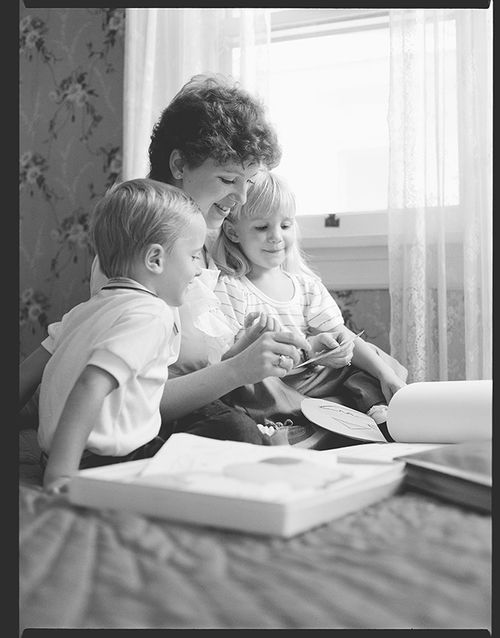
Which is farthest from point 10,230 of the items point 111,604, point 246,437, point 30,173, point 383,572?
point 30,173

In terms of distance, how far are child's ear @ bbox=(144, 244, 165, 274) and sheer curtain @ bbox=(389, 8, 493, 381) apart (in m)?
1.25

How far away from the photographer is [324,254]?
106 inches

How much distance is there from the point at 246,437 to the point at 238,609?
762mm

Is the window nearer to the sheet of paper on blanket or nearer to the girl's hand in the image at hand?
the girl's hand

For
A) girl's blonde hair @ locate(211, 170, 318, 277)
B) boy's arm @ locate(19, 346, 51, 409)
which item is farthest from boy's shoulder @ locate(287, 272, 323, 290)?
boy's arm @ locate(19, 346, 51, 409)

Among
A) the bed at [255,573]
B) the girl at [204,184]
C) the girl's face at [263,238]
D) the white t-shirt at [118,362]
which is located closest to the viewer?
the bed at [255,573]

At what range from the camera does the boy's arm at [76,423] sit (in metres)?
0.95

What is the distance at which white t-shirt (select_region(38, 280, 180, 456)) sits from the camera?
1.07m

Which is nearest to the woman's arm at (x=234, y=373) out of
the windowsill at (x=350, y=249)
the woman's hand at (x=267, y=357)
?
the woman's hand at (x=267, y=357)

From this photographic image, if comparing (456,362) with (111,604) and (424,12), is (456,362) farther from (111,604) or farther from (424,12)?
(111,604)

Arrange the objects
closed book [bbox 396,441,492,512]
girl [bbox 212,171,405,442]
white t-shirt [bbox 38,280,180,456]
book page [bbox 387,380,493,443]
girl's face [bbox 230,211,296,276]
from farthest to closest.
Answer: girl's face [bbox 230,211,296,276] < girl [bbox 212,171,405,442] < book page [bbox 387,380,493,443] < white t-shirt [bbox 38,280,180,456] < closed book [bbox 396,441,492,512]

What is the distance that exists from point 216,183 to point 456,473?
1.05 metres

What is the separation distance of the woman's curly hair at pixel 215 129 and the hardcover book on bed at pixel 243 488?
97 cm

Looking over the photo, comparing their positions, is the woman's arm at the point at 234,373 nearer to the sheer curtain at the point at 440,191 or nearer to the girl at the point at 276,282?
the girl at the point at 276,282
